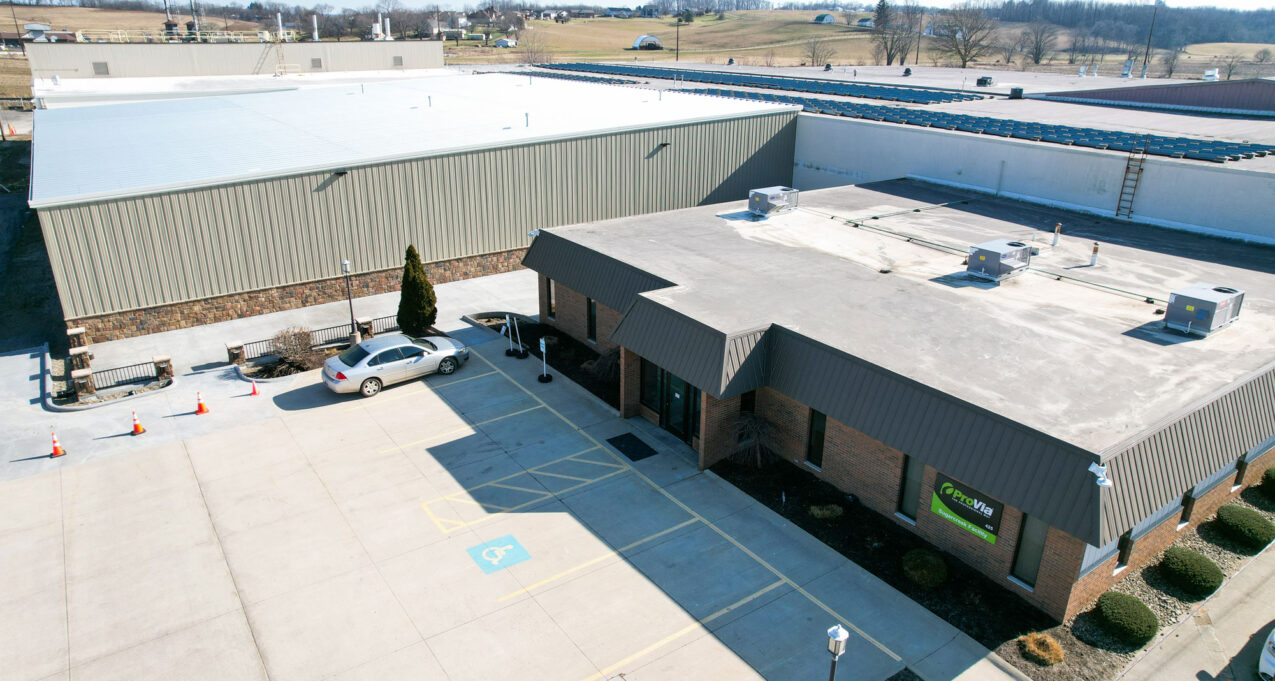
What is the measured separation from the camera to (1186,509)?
18297 mm

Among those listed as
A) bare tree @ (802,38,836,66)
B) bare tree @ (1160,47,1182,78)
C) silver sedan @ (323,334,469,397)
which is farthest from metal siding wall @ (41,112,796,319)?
bare tree @ (1160,47,1182,78)

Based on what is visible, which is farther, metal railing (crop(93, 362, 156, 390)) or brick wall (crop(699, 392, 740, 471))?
metal railing (crop(93, 362, 156, 390))

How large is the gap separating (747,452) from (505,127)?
23389 millimetres

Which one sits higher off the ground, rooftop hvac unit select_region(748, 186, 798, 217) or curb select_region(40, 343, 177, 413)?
rooftop hvac unit select_region(748, 186, 798, 217)

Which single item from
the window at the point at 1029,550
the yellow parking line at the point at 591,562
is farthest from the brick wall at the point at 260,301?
the window at the point at 1029,550

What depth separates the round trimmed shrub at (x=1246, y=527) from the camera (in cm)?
1800

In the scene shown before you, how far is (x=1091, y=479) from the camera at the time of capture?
13945 millimetres

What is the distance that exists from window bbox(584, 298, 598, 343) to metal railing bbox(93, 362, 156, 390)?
550 inches

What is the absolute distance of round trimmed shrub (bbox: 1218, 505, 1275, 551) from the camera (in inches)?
709

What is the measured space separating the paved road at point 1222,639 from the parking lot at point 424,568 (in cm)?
339

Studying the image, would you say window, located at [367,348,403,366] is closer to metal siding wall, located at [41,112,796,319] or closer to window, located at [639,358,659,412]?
window, located at [639,358,659,412]

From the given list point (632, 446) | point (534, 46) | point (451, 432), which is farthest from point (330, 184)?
point (534, 46)

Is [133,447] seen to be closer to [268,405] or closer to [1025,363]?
[268,405]

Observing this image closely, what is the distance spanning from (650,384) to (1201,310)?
13896 millimetres
